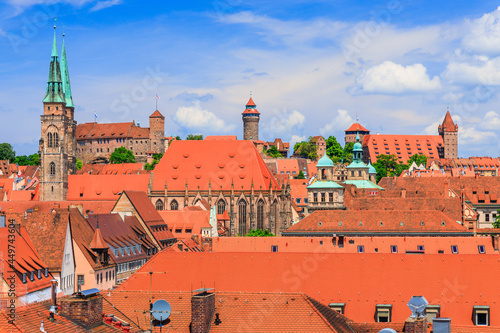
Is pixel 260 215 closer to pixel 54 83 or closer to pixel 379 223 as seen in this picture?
pixel 379 223

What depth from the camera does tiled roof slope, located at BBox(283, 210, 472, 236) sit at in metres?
87.5

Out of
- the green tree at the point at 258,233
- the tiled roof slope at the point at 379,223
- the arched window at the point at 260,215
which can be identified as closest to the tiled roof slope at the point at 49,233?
the tiled roof slope at the point at 379,223

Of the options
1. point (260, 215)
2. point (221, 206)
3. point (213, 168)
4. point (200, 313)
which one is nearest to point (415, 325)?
point (200, 313)

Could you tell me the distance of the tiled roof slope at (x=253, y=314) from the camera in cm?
3422

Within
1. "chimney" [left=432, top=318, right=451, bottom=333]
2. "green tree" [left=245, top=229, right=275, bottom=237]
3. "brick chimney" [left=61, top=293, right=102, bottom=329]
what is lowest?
"green tree" [left=245, top=229, right=275, bottom=237]

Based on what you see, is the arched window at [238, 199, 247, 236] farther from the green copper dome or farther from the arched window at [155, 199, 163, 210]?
the green copper dome

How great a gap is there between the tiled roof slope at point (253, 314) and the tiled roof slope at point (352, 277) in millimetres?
11641

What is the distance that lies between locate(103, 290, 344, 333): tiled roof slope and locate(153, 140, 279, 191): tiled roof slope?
88.9 m

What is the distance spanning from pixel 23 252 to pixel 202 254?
15.0m

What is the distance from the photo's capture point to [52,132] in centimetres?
14100

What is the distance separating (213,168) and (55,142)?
100ft

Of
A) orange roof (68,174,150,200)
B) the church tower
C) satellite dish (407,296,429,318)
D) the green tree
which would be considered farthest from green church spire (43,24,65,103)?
satellite dish (407,296,429,318)

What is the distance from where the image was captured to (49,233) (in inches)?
2603

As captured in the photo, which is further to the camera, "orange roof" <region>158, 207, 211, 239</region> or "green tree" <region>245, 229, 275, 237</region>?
"green tree" <region>245, 229, 275, 237</region>
